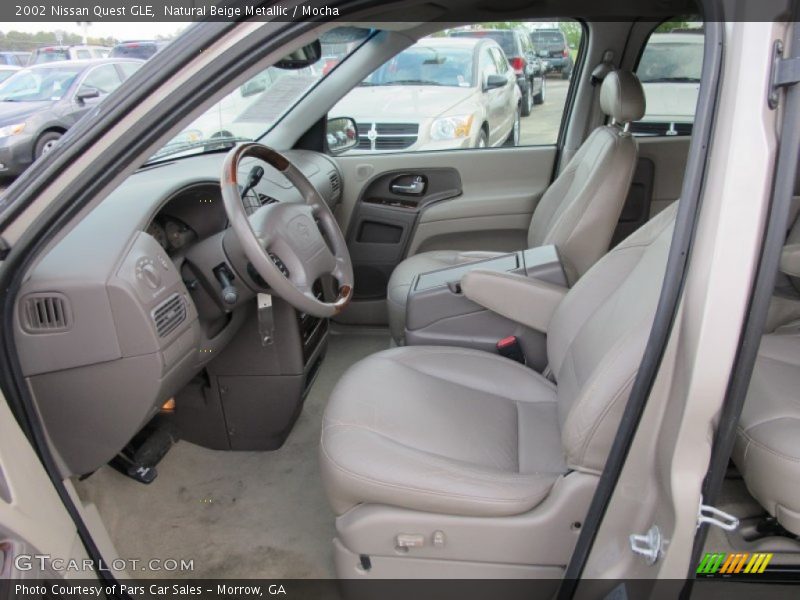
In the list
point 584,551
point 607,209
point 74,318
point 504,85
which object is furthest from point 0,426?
point 504,85

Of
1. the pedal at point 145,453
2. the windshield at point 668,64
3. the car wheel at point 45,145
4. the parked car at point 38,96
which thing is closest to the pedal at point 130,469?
the pedal at point 145,453

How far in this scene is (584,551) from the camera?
1129mm

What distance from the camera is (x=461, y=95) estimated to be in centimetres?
315

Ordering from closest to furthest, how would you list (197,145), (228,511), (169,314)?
(169,314)
(228,511)
(197,145)

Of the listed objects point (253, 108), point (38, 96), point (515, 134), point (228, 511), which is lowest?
point (228, 511)

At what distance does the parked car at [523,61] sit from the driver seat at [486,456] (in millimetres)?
1720

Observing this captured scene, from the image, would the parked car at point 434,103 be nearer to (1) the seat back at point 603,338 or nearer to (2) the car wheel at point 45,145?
(2) the car wheel at point 45,145

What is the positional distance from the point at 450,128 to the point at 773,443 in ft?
7.46

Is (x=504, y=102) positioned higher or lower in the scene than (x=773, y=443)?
Result: higher

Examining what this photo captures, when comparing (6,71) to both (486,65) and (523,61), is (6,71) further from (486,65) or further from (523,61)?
(523,61)

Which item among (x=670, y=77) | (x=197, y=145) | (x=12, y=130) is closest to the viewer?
(x=197, y=145)

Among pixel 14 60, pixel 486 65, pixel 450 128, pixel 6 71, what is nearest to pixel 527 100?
pixel 486 65

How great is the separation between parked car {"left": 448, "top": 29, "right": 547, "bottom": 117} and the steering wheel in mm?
1440

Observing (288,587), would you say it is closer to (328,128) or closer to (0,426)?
(0,426)
